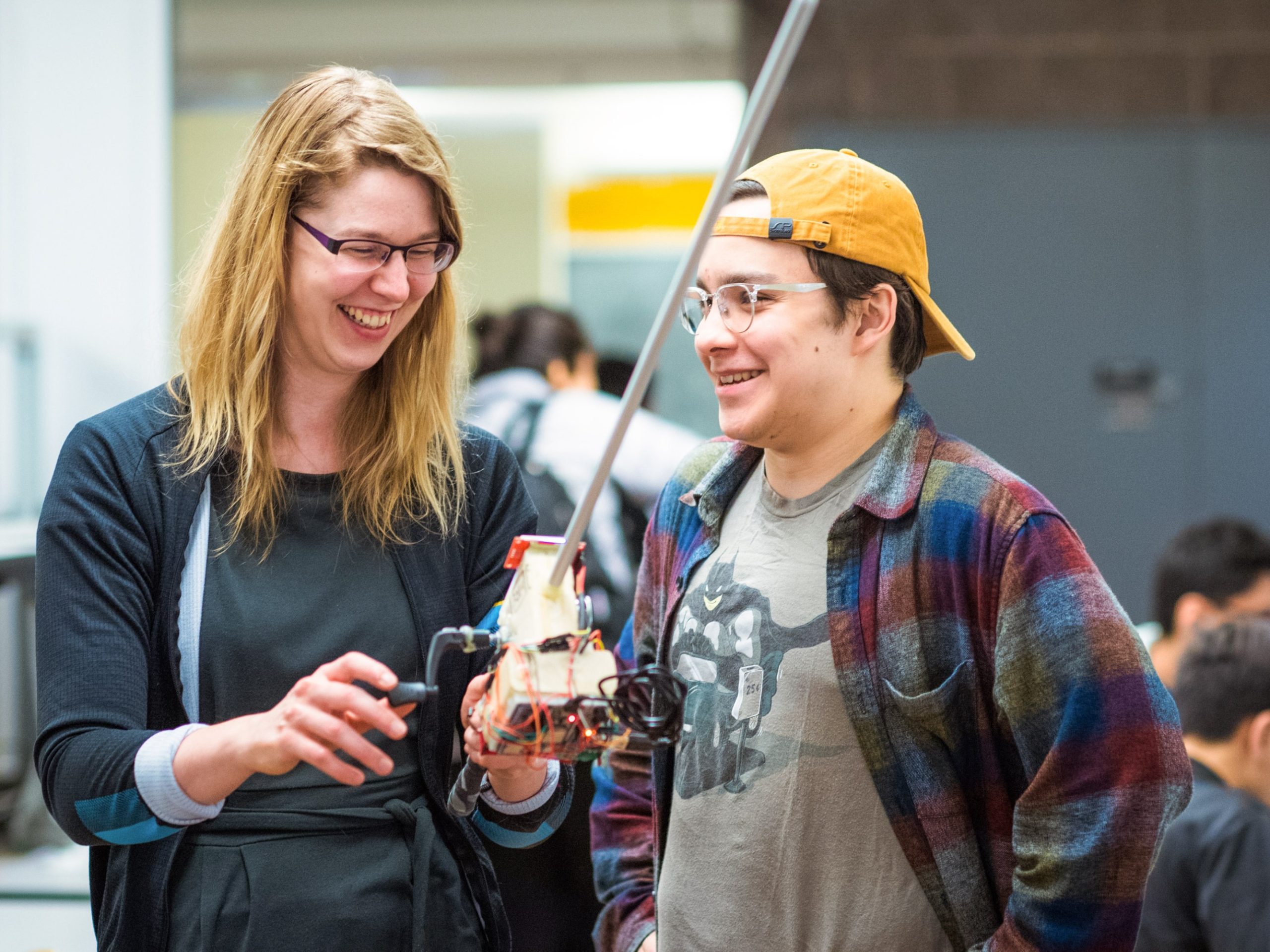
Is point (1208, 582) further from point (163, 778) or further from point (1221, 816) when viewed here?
point (163, 778)

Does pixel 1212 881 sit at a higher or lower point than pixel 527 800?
lower

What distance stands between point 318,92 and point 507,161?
14.1 ft

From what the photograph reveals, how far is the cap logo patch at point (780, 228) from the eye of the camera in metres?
1.47

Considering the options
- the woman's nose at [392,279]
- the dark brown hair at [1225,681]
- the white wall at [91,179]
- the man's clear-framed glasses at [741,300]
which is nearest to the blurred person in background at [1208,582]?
the dark brown hair at [1225,681]

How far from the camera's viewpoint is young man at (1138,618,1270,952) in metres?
2.32

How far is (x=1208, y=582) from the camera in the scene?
3301mm

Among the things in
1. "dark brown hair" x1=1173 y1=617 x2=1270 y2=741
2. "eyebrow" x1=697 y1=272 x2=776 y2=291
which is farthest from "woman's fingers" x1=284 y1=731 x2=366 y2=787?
"dark brown hair" x1=1173 y1=617 x2=1270 y2=741

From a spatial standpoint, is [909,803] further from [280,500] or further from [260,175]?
[260,175]

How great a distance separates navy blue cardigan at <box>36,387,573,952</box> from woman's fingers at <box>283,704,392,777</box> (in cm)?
21

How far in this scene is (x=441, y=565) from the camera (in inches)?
59.0

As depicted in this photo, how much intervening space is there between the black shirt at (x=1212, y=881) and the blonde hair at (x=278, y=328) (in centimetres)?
159

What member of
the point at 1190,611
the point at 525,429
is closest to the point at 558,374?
the point at 525,429

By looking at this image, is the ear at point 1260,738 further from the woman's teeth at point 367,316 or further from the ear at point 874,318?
the woman's teeth at point 367,316

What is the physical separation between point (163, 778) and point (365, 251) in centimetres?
59
